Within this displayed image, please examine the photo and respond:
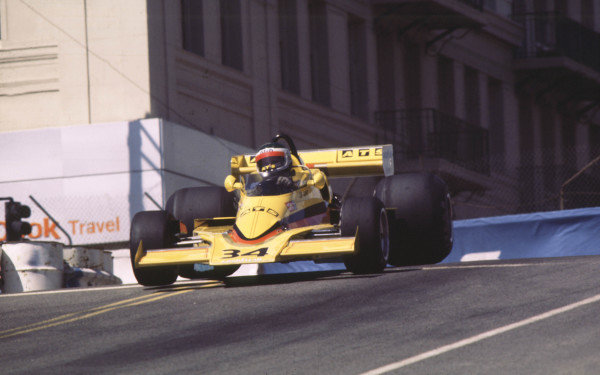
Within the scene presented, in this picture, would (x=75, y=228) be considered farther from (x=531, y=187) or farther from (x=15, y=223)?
(x=531, y=187)

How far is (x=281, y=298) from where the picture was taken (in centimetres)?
1179

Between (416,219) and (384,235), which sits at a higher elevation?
(416,219)

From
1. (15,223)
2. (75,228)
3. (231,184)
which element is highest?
(231,184)

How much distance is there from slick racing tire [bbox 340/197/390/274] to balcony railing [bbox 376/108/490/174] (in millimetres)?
16538

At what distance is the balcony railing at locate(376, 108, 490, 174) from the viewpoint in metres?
30.4

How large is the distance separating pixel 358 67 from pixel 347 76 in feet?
3.59

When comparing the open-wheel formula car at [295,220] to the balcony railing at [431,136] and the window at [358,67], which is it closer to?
the window at [358,67]

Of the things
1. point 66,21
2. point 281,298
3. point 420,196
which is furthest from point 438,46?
point 281,298

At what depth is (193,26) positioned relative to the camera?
77.7 ft

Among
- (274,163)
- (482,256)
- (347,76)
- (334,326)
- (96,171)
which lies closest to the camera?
(334,326)

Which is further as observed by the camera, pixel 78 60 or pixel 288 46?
pixel 288 46

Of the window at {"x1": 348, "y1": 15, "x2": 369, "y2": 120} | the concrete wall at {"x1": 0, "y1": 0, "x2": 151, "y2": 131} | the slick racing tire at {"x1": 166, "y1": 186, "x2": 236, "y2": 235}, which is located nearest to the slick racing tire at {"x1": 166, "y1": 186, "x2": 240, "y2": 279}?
the slick racing tire at {"x1": 166, "y1": 186, "x2": 236, "y2": 235}

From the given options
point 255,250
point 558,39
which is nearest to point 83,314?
point 255,250

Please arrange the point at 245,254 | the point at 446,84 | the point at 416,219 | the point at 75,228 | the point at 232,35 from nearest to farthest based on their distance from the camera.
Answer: the point at 245,254
the point at 416,219
the point at 75,228
the point at 232,35
the point at 446,84
